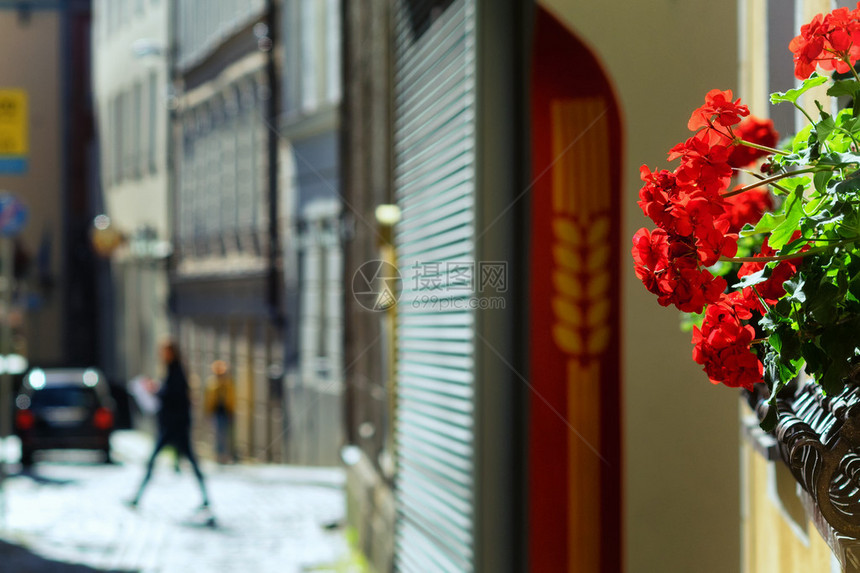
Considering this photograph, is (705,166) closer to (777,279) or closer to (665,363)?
(777,279)

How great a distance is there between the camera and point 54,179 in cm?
3825

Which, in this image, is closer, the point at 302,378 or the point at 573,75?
the point at 573,75

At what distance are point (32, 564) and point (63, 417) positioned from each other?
373 inches

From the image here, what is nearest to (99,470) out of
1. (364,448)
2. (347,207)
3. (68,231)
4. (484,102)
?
(347,207)

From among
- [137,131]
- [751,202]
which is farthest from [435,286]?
[137,131]

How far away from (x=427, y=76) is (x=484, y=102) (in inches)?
57.8

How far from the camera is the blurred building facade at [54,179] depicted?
37.3 metres

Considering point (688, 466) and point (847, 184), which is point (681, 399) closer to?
point (688, 466)

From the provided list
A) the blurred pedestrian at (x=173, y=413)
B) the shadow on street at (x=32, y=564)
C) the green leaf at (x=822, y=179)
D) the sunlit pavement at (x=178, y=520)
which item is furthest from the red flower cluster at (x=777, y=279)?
the blurred pedestrian at (x=173, y=413)

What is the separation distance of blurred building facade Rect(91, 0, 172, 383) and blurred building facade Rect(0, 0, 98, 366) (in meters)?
1.11

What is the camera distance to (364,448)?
10.9 m

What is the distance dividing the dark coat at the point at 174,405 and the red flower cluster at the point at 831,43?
451 inches

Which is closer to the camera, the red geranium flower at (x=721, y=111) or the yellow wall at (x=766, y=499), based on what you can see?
the red geranium flower at (x=721, y=111)

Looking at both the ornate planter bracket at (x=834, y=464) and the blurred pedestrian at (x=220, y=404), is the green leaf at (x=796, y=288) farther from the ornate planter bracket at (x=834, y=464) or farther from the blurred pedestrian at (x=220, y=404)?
the blurred pedestrian at (x=220, y=404)
